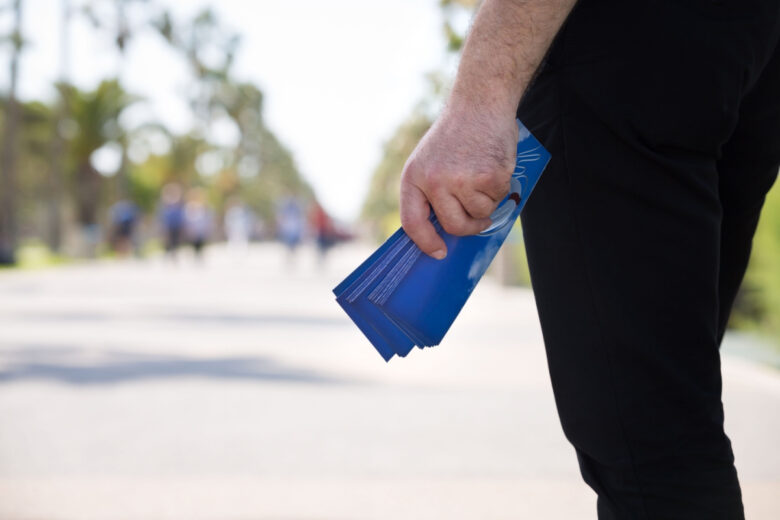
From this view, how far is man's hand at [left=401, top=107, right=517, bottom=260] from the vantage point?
1.33m

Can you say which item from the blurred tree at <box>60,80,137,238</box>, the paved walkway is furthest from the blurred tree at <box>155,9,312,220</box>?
the paved walkway

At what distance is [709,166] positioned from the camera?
4.47ft

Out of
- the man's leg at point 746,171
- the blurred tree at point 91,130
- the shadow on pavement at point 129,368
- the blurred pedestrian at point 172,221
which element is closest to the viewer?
the man's leg at point 746,171

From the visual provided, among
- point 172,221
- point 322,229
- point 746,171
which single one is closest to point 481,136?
point 746,171

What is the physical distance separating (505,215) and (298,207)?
73.7ft

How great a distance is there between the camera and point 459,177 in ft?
4.34

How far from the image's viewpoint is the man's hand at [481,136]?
1334 millimetres

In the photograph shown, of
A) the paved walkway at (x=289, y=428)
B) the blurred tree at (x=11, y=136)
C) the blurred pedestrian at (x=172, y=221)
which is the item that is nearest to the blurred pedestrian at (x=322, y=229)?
the blurred pedestrian at (x=172, y=221)

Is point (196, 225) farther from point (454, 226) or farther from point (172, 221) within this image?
point (454, 226)

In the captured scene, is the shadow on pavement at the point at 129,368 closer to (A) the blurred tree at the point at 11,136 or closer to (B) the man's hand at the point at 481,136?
(B) the man's hand at the point at 481,136

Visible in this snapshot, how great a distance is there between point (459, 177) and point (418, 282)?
182 millimetres

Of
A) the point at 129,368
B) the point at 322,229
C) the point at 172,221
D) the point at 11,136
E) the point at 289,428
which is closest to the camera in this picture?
the point at 289,428

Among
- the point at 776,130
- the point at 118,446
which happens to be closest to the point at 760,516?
the point at 776,130

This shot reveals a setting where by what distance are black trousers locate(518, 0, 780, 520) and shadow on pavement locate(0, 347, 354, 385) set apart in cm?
401
